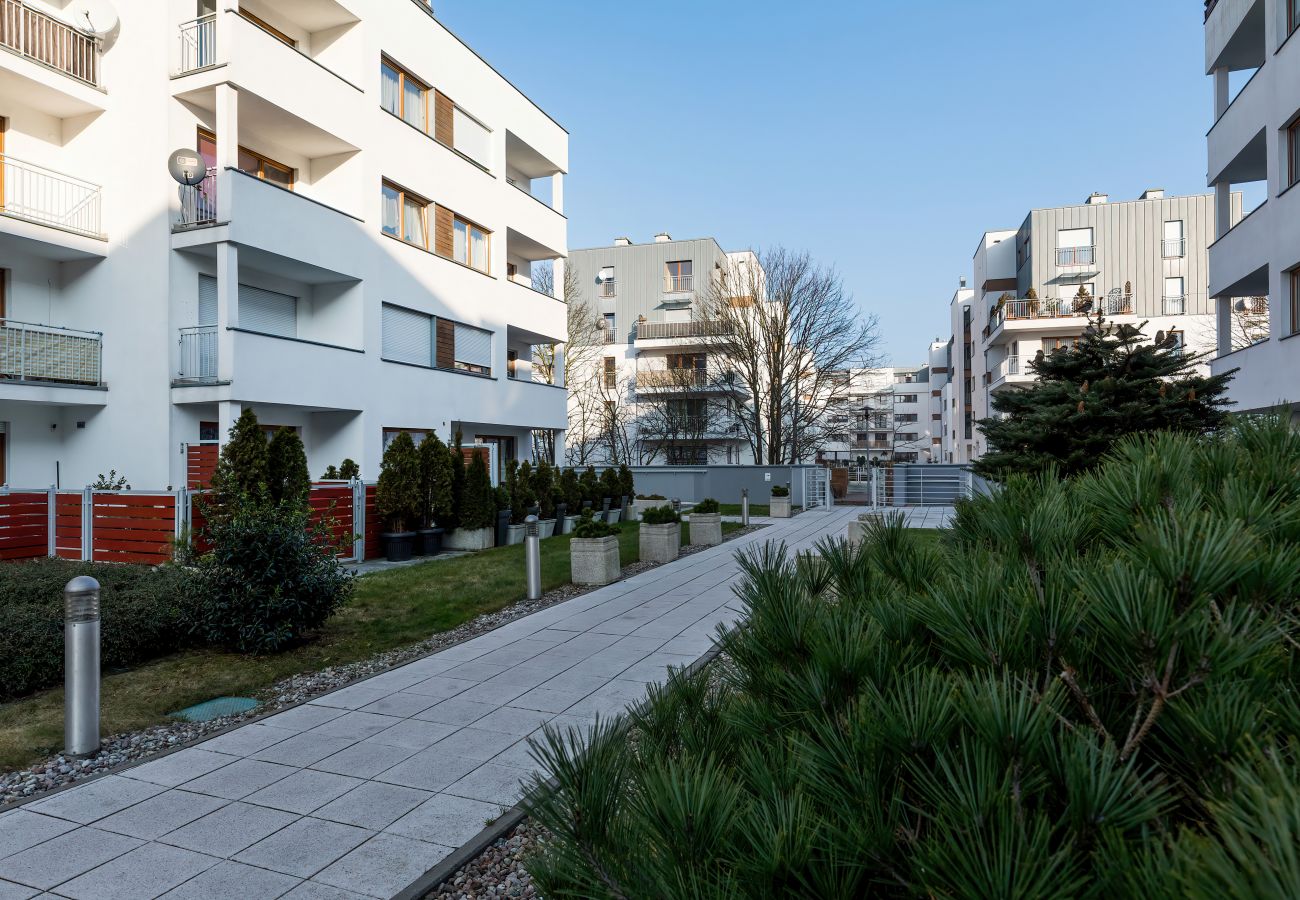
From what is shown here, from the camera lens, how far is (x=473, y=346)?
22.2 meters

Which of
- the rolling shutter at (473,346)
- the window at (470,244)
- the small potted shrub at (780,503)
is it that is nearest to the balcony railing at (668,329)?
the small potted shrub at (780,503)

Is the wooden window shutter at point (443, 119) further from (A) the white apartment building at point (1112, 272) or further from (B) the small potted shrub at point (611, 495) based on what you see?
(A) the white apartment building at point (1112, 272)

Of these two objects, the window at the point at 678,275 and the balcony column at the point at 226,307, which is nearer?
the balcony column at the point at 226,307

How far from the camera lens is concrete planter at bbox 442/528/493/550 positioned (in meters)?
15.4

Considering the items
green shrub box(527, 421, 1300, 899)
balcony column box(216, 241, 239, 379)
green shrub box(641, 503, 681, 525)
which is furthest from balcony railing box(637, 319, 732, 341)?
green shrub box(527, 421, 1300, 899)

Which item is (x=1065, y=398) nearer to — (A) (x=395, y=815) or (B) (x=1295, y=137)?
(A) (x=395, y=815)

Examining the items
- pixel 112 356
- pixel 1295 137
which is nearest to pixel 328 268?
pixel 112 356

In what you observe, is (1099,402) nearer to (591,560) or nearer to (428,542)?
(591,560)

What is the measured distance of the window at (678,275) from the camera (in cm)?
4894

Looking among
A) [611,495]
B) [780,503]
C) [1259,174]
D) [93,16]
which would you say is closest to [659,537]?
[611,495]

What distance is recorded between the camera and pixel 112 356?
48.6 ft

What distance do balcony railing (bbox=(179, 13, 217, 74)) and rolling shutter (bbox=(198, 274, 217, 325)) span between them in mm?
3950

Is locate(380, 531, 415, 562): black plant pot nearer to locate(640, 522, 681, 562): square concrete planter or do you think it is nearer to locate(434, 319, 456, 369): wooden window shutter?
locate(640, 522, 681, 562): square concrete planter

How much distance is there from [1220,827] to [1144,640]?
43cm
